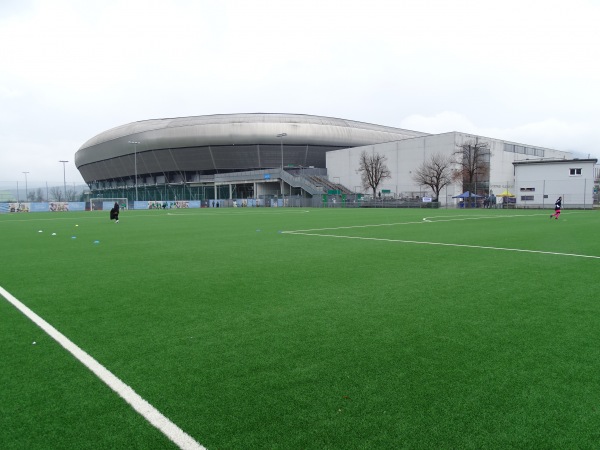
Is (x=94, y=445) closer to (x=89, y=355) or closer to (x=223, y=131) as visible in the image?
(x=89, y=355)

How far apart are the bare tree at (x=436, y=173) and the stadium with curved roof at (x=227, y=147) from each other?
89.4 feet

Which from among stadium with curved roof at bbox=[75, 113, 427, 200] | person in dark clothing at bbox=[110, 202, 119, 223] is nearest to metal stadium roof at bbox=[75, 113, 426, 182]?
stadium with curved roof at bbox=[75, 113, 427, 200]

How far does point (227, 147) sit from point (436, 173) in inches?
1984

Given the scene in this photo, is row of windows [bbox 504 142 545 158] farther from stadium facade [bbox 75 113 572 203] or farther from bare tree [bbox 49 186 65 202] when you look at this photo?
bare tree [bbox 49 186 65 202]

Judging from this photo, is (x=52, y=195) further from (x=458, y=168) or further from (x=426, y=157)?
(x=458, y=168)

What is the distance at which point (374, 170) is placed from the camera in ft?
257

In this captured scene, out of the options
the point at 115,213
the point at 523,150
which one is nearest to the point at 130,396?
the point at 115,213

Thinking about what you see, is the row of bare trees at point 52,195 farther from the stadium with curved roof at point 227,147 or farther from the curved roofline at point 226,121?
the curved roofline at point 226,121

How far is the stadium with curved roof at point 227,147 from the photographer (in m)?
98.3

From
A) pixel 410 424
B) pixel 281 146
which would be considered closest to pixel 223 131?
pixel 281 146

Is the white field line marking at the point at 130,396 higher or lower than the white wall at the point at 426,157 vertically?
lower

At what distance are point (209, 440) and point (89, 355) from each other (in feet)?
6.83

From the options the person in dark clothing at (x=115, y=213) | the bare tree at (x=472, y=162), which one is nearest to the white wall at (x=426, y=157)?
the bare tree at (x=472, y=162)

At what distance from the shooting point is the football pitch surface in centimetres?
296
